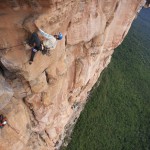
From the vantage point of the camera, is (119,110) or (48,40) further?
(119,110)

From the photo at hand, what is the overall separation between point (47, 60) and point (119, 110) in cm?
2168

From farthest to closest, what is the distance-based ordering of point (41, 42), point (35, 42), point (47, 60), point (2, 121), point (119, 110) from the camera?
point (119, 110) < point (47, 60) < point (2, 121) < point (41, 42) < point (35, 42)

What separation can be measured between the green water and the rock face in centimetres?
922

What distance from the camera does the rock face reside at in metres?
Result: 8.70

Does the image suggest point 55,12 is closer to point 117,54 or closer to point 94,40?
point 94,40

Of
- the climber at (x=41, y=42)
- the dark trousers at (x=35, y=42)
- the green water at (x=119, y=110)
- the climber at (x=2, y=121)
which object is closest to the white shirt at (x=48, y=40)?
the climber at (x=41, y=42)

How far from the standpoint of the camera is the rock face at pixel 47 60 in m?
8.70

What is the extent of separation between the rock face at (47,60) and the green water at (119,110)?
922cm

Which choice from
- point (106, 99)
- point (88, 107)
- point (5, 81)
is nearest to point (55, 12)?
point (5, 81)

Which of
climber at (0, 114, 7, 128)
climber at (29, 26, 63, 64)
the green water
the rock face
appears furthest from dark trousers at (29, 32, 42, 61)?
the green water

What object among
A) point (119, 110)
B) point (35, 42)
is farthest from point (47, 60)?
point (119, 110)

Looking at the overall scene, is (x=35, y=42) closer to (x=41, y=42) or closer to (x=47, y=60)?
(x=41, y=42)

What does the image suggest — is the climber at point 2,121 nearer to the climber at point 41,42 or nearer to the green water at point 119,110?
the climber at point 41,42

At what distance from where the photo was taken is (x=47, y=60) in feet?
35.4
